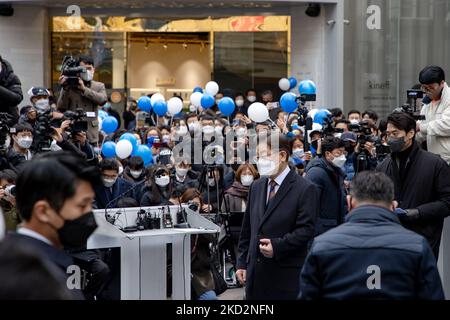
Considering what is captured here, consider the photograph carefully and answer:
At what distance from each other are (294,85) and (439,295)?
16659 millimetres

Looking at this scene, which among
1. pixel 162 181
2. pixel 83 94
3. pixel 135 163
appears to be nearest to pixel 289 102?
pixel 135 163

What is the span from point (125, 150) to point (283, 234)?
5840mm

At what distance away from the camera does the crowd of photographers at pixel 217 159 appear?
23.6 ft

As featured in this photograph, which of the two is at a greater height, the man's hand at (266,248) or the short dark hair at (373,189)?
the short dark hair at (373,189)

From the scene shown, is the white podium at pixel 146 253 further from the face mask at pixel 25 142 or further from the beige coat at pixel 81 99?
the beige coat at pixel 81 99

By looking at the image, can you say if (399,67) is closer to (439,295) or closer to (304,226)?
(304,226)

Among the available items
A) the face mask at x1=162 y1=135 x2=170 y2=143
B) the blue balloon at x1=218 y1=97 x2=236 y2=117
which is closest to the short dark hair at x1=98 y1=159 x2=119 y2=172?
the face mask at x1=162 y1=135 x2=170 y2=143

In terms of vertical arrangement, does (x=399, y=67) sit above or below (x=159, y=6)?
below

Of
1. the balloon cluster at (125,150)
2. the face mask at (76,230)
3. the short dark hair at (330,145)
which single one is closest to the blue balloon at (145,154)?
the balloon cluster at (125,150)

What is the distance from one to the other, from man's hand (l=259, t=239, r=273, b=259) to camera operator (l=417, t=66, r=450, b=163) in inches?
87.0

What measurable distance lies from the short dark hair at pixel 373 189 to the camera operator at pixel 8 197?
3877mm

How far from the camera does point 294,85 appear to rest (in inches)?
822

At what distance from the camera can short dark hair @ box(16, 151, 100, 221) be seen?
361 centimetres
